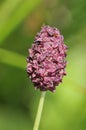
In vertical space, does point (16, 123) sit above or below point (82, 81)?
below

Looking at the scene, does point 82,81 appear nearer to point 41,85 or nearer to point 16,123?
point 16,123

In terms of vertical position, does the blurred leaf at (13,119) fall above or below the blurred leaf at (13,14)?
below

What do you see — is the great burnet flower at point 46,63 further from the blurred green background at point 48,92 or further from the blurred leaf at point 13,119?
the blurred leaf at point 13,119

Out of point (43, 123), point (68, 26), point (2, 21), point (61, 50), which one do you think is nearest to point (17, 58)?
point (2, 21)

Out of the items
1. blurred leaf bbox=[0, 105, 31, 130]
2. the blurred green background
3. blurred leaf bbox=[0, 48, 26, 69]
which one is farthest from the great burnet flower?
blurred leaf bbox=[0, 105, 31, 130]

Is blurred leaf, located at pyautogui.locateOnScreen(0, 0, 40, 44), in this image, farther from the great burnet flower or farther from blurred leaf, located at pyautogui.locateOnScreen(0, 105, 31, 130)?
the great burnet flower

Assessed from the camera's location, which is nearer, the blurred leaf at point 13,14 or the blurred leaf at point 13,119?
the blurred leaf at point 13,14

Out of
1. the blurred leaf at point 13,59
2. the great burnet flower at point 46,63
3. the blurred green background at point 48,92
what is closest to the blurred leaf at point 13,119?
the blurred green background at point 48,92
